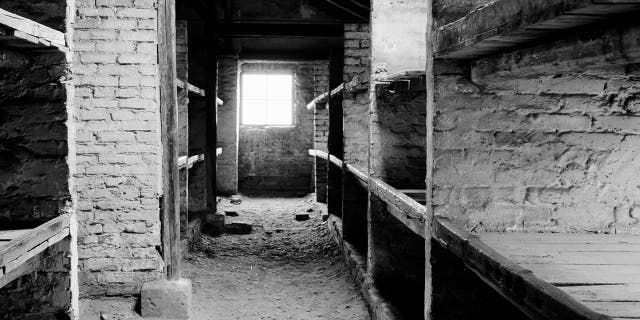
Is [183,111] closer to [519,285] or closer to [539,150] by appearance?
[539,150]

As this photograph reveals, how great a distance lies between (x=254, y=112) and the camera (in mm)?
11320

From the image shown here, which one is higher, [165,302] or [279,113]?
[279,113]

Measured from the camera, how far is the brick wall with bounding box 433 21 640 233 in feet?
6.95

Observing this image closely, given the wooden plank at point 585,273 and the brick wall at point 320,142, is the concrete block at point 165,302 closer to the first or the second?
the wooden plank at point 585,273

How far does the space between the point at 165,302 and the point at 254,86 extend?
25.5 feet

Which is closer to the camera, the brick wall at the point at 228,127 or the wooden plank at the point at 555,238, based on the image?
the wooden plank at the point at 555,238

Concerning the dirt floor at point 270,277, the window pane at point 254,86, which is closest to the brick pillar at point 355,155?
the dirt floor at point 270,277

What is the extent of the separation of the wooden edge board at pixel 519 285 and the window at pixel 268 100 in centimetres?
951

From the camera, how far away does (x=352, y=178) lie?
530 cm

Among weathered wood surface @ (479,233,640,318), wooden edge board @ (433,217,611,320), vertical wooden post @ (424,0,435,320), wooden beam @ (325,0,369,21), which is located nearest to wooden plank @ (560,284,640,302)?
weathered wood surface @ (479,233,640,318)

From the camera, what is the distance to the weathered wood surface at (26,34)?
1.80 metres

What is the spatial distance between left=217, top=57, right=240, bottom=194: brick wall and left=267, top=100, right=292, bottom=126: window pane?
109cm

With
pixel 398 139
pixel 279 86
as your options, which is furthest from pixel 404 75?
pixel 279 86

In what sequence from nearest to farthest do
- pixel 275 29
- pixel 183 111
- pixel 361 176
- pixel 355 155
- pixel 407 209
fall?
pixel 407 209 < pixel 361 176 < pixel 355 155 < pixel 183 111 < pixel 275 29
